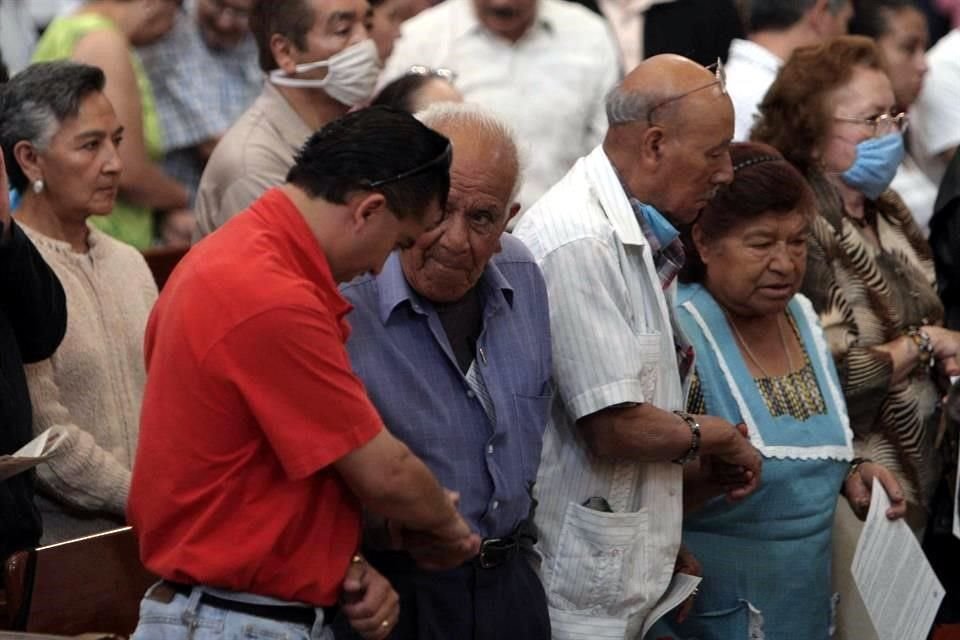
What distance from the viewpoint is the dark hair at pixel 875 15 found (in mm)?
6477

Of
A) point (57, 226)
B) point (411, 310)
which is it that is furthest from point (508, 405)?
point (57, 226)

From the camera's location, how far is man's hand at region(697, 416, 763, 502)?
3.55 m

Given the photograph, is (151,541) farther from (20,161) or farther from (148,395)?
(20,161)

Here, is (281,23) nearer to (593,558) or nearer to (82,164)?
(82,164)

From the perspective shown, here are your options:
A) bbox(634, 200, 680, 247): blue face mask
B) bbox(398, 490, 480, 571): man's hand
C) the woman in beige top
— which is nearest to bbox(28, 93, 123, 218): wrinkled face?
the woman in beige top

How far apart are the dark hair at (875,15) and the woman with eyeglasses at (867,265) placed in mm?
1831

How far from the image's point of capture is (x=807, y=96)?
4586mm

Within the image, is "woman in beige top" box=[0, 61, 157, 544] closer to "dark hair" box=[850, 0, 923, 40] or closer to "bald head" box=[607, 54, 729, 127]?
"bald head" box=[607, 54, 729, 127]

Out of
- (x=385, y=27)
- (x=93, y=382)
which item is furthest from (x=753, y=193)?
(x=385, y=27)

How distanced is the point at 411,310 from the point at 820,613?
1444mm

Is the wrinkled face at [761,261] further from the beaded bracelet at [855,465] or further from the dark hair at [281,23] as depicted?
the dark hair at [281,23]

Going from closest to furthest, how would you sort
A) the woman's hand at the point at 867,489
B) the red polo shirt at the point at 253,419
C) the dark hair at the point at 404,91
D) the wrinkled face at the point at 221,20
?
the red polo shirt at the point at 253,419, the woman's hand at the point at 867,489, the dark hair at the point at 404,91, the wrinkled face at the point at 221,20

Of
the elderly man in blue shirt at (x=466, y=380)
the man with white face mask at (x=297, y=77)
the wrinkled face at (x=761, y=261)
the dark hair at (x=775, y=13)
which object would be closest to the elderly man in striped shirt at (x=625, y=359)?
the elderly man in blue shirt at (x=466, y=380)

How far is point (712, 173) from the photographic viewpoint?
3.63m
